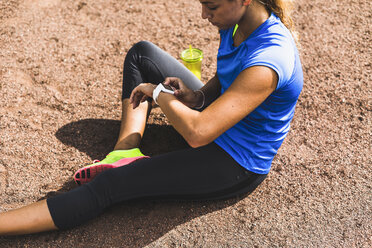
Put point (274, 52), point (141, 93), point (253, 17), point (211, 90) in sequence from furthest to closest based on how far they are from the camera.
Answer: point (211, 90), point (141, 93), point (253, 17), point (274, 52)

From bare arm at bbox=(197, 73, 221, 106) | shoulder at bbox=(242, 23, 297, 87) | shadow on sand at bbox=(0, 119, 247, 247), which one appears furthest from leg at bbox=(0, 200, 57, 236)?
shoulder at bbox=(242, 23, 297, 87)

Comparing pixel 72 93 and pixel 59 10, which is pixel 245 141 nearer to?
pixel 72 93

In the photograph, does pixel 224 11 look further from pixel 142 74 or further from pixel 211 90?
pixel 142 74

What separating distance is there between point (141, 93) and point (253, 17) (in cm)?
81

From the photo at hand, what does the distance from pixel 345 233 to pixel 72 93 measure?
2.40m

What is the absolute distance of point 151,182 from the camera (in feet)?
7.50

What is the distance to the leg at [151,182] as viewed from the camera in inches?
89.3

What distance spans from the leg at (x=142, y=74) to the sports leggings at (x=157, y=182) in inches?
22.7

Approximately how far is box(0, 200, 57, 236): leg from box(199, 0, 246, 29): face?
1.40 metres

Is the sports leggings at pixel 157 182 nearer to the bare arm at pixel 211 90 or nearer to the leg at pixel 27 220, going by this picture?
the leg at pixel 27 220

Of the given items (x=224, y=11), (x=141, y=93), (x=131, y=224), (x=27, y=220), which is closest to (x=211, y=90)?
(x=141, y=93)

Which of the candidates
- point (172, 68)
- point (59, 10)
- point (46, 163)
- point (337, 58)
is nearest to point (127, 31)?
point (59, 10)

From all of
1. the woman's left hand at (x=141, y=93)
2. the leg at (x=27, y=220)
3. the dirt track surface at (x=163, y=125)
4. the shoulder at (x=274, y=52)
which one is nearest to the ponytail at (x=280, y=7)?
the shoulder at (x=274, y=52)

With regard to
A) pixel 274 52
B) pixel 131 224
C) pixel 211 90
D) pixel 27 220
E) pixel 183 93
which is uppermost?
pixel 274 52
